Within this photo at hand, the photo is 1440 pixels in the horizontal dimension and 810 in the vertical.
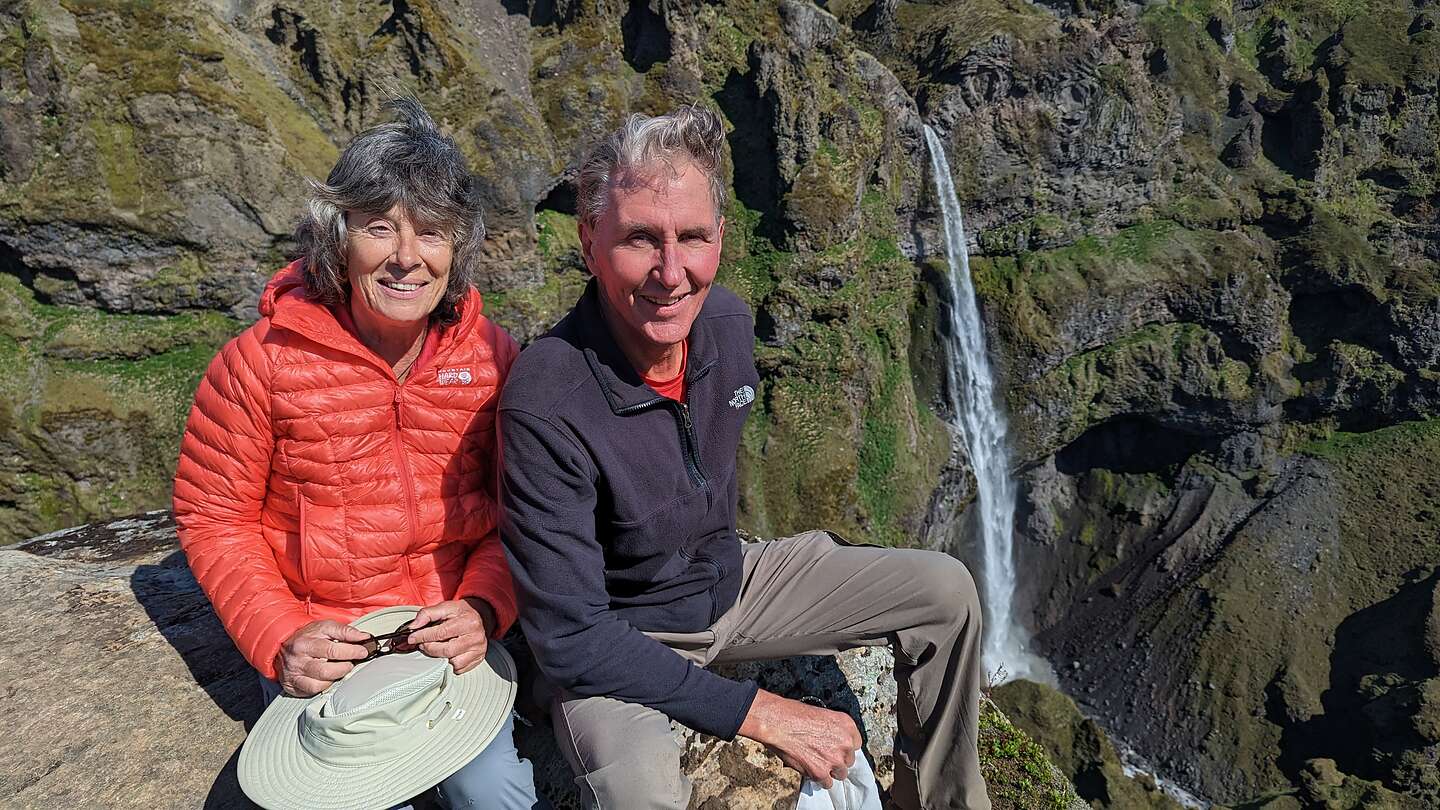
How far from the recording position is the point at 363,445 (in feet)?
10.7

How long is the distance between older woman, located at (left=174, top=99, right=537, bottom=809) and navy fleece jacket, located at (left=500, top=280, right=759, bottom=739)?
625 millimetres

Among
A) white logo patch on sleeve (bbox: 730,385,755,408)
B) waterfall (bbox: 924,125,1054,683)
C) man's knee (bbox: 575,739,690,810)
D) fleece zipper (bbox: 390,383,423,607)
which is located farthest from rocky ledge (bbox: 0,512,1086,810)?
waterfall (bbox: 924,125,1054,683)

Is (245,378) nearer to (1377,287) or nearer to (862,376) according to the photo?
(862,376)

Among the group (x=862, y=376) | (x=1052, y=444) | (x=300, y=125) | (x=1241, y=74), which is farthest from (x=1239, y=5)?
(x=300, y=125)

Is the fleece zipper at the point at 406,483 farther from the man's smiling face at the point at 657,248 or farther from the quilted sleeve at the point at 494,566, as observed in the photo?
the man's smiling face at the point at 657,248

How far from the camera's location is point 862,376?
71.9ft

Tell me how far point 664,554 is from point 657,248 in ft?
4.28

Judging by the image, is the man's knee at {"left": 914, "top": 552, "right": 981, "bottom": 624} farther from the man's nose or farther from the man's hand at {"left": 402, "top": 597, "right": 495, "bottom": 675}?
the man's hand at {"left": 402, "top": 597, "right": 495, "bottom": 675}

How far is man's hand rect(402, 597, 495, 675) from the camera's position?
291cm

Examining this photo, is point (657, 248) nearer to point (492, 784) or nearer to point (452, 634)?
point (452, 634)

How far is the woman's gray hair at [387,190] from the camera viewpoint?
294cm

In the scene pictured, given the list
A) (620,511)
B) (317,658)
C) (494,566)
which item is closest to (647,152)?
(620,511)

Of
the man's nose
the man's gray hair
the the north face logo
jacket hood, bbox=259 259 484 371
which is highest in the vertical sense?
the man's gray hair

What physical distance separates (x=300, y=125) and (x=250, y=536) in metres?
15.5
